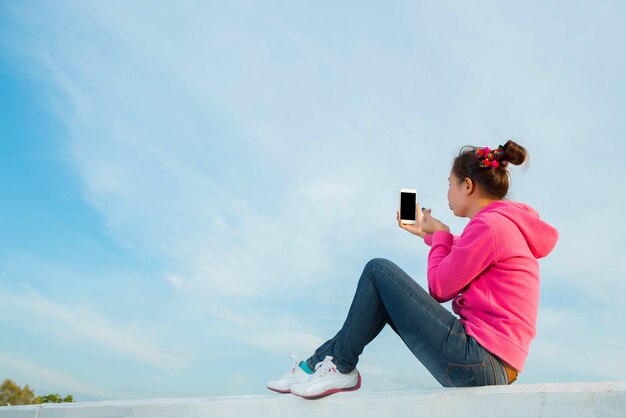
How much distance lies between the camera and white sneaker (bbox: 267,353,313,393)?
138 inches

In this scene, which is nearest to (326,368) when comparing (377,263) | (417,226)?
(377,263)

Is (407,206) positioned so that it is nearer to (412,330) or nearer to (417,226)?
(417,226)

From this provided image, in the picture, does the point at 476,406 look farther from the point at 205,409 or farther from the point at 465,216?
the point at 205,409

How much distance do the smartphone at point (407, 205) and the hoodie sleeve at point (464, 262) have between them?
0.71 m

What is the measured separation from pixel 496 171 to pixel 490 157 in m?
0.09

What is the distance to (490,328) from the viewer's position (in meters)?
3.09

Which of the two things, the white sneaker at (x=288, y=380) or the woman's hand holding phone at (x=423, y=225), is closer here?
the white sneaker at (x=288, y=380)

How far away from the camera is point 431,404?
305cm

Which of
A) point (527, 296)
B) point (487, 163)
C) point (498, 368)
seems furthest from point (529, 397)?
point (487, 163)

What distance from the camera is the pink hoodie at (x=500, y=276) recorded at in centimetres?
307

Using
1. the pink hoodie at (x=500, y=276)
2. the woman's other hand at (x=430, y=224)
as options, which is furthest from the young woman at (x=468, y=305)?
the woman's other hand at (x=430, y=224)

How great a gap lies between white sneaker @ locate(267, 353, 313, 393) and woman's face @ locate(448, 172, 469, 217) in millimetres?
1322

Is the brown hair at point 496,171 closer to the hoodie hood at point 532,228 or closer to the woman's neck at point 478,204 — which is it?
the woman's neck at point 478,204

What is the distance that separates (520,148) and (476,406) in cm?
149
